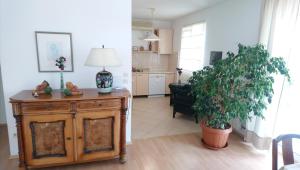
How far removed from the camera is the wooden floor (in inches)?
99.8

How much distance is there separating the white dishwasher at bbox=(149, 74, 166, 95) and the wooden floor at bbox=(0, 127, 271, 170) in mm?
2952

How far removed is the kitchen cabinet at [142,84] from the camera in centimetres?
596

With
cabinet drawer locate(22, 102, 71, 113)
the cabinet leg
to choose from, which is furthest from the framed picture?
the cabinet leg

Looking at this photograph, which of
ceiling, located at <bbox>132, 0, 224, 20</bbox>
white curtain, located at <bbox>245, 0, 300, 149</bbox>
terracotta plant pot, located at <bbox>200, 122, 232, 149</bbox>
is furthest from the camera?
ceiling, located at <bbox>132, 0, 224, 20</bbox>

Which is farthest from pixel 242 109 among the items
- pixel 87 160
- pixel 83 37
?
pixel 83 37

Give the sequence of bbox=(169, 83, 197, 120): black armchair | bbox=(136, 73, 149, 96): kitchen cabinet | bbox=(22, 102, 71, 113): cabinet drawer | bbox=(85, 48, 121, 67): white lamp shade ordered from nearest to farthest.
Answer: bbox=(22, 102, 71, 113): cabinet drawer, bbox=(85, 48, 121, 67): white lamp shade, bbox=(169, 83, 197, 120): black armchair, bbox=(136, 73, 149, 96): kitchen cabinet

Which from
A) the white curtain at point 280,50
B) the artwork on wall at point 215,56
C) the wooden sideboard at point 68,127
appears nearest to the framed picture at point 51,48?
the wooden sideboard at point 68,127

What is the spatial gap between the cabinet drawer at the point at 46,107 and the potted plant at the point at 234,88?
191 centimetres

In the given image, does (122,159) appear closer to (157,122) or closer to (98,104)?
(98,104)

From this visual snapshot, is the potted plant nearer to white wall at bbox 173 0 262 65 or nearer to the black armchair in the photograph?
white wall at bbox 173 0 262 65

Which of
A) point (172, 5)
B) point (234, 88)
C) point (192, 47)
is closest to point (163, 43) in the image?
point (192, 47)

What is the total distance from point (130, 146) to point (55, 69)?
1.60 meters

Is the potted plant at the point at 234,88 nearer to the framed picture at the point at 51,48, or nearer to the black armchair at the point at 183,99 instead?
the black armchair at the point at 183,99

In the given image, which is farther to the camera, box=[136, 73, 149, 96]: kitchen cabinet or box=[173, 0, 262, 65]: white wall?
box=[136, 73, 149, 96]: kitchen cabinet
